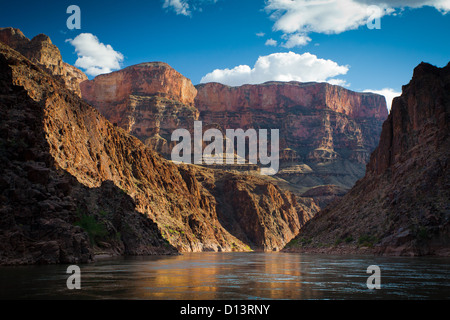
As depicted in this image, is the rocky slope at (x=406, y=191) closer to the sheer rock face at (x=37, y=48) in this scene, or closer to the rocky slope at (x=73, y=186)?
the rocky slope at (x=73, y=186)

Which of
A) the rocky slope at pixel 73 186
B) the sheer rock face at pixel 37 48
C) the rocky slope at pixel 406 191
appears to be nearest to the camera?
the rocky slope at pixel 73 186

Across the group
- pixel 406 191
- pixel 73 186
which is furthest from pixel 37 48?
pixel 406 191

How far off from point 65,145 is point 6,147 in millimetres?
29439

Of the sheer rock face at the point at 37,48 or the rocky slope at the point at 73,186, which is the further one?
the sheer rock face at the point at 37,48

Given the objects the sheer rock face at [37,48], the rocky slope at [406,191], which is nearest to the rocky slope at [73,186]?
the rocky slope at [406,191]

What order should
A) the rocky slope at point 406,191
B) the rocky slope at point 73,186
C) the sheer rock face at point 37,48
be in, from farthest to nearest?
the sheer rock face at point 37,48 < the rocky slope at point 406,191 < the rocky slope at point 73,186

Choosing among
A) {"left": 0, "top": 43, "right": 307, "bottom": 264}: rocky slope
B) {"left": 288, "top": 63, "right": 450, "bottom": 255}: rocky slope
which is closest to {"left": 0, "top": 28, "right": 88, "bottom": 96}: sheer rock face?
{"left": 0, "top": 43, "right": 307, "bottom": 264}: rocky slope

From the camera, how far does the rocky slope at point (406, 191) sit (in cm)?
6762

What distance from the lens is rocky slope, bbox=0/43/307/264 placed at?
39.8 meters

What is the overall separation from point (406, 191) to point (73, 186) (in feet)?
175

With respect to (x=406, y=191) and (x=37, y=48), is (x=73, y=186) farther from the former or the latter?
(x=37, y=48)

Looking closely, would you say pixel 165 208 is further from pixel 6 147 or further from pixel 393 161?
pixel 6 147

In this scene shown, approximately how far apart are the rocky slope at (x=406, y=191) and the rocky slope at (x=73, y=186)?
36.8m
